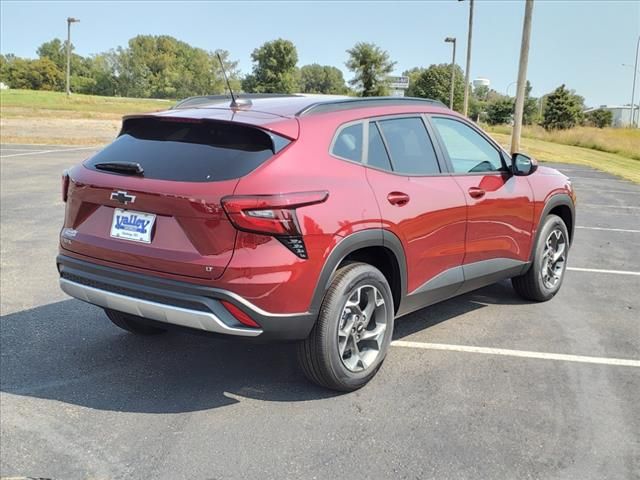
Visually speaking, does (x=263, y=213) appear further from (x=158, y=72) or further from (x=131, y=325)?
(x=158, y=72)

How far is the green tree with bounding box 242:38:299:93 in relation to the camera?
8912 centimetres

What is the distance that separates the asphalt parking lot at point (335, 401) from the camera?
3.12 meters

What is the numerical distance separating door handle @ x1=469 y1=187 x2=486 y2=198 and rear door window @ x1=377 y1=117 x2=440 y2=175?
354mm

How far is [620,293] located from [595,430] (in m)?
3.11

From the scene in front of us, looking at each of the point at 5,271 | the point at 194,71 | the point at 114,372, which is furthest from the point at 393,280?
the point at 194,71

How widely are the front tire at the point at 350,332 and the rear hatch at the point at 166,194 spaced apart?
2.27ft

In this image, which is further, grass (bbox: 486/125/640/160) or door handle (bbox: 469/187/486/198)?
grass (bbox: 486/125/640/160)

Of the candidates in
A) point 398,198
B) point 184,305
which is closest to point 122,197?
point 184,305

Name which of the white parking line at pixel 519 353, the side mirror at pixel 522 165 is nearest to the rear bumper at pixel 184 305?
the white parking line at pixel 519 353

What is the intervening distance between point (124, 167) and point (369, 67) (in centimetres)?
7981

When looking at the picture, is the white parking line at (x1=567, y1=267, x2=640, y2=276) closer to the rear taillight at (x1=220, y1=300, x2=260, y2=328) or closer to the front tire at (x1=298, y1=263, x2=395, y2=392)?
the front tire at (x1=298, y1=263, x2=395, y2=392)

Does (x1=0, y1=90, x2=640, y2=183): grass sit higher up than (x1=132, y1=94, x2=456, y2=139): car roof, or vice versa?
(x1=132, y1=94, x2=456, y2=139): car roof

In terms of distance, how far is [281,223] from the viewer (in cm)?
325

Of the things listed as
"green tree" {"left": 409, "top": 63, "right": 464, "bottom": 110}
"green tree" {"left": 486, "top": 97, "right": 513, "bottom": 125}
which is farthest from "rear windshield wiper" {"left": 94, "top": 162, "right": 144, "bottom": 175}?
"green tree" {"left": 486, "top": 97, "right": 513, "bottom": 125}
